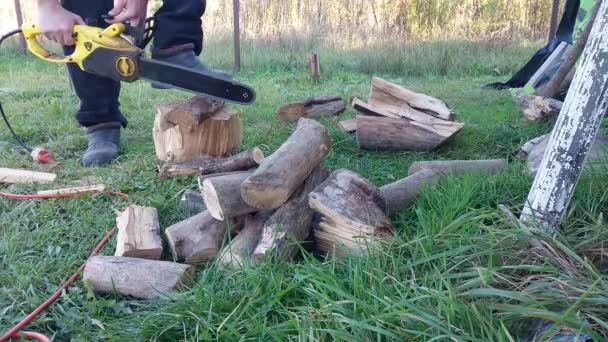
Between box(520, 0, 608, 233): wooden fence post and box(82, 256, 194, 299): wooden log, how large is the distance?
4.01ft

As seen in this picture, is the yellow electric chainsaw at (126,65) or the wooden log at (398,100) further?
the wooden log at (398,100)

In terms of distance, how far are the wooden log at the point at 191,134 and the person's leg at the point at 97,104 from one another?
1.31ft

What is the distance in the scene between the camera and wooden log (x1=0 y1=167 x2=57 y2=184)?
2.94 metres

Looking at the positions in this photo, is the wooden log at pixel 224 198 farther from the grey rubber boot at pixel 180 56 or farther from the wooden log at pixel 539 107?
the wooden log at pixel 539 107

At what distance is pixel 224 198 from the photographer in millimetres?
2070

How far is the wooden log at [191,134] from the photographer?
10.0ft

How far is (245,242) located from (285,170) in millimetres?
319

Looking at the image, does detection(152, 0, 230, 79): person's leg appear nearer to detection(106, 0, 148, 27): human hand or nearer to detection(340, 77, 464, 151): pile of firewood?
detection(106, 0, 148, 27): human hand

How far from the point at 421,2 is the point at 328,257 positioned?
6.95 meters

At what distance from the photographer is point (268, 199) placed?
2021mm

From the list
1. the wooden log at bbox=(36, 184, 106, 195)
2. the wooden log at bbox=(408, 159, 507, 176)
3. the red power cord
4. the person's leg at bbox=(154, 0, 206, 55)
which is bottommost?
the wooden log at bbox=(36, 184, 106, 195)

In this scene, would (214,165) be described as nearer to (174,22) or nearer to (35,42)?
(174,22)

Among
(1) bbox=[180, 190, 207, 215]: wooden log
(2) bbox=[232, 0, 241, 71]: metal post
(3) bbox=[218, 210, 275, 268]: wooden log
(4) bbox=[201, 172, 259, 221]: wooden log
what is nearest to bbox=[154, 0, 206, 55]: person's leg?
(1) bbox=[180, 190, 207, 215]: wooden log

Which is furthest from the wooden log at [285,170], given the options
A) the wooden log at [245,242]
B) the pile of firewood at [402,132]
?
the pile of firewood at [402,132]
